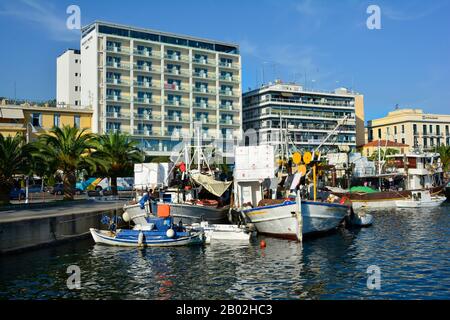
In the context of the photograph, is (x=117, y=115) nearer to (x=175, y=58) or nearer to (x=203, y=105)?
(x=175, y=58)

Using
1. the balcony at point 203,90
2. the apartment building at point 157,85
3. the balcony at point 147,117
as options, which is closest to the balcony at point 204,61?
the apartment building at point 157,85

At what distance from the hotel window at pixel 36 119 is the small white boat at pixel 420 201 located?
64744 mm

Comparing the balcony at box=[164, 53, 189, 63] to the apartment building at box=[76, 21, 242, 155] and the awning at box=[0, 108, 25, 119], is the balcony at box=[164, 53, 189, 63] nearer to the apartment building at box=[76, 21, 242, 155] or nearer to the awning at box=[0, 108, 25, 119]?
the apartment building at box=[76, 21, 242, 155]

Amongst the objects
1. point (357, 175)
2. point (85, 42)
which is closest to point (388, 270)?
point (357, 175)

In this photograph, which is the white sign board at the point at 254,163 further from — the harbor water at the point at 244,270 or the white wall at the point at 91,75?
the white wall at the point at 91,75

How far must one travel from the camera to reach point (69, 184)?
48.1 metres

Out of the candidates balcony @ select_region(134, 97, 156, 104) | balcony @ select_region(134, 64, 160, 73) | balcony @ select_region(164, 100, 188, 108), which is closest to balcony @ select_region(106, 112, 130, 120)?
balcony @ select_region(134, 97, 156, 104)

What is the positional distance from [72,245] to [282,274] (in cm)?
1653

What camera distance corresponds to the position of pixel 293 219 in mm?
34031

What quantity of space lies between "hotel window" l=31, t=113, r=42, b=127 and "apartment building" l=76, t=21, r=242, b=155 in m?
11.5

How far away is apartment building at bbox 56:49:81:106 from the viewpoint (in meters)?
122

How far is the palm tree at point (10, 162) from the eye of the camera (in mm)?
38844

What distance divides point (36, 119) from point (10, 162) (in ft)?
175
